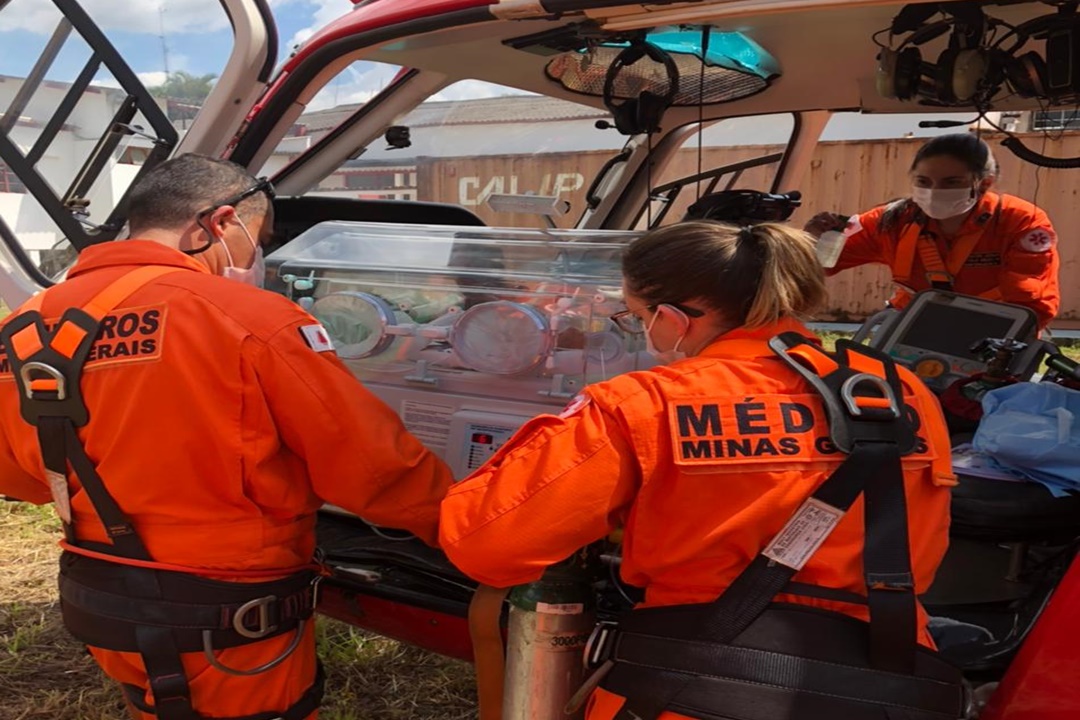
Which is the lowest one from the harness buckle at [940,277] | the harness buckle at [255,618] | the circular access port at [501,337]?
the harness buckle at [255,618]

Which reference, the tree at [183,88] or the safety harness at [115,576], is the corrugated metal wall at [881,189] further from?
the safety harness at [115,576]

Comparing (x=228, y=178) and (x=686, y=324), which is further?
(x=228, y=178)

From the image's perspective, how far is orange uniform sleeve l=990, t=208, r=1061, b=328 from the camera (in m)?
3.08

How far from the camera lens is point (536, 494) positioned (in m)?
1.26

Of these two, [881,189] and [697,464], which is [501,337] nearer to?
[697,464]

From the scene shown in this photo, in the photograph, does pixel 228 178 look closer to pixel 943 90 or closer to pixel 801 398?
pixel 801 398

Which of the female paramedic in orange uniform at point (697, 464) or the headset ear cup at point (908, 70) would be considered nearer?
the female paramedic in orange uniform at point (697, 464)

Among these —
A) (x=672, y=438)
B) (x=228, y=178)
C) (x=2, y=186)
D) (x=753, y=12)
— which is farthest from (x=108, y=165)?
(x=672, y=438)

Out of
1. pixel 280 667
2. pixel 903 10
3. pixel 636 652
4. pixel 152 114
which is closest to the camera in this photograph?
pixel 636 652

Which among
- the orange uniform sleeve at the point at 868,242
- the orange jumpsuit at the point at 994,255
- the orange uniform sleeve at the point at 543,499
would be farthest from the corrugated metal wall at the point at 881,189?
the orange uniform sleeve at the point at 543,499

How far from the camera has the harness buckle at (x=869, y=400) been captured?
4.01ft

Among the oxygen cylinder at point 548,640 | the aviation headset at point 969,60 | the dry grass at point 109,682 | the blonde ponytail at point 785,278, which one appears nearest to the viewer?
the blonde ponytail at point 785,278

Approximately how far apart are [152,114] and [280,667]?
1726 millimetres

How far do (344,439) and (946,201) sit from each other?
8.30ft
